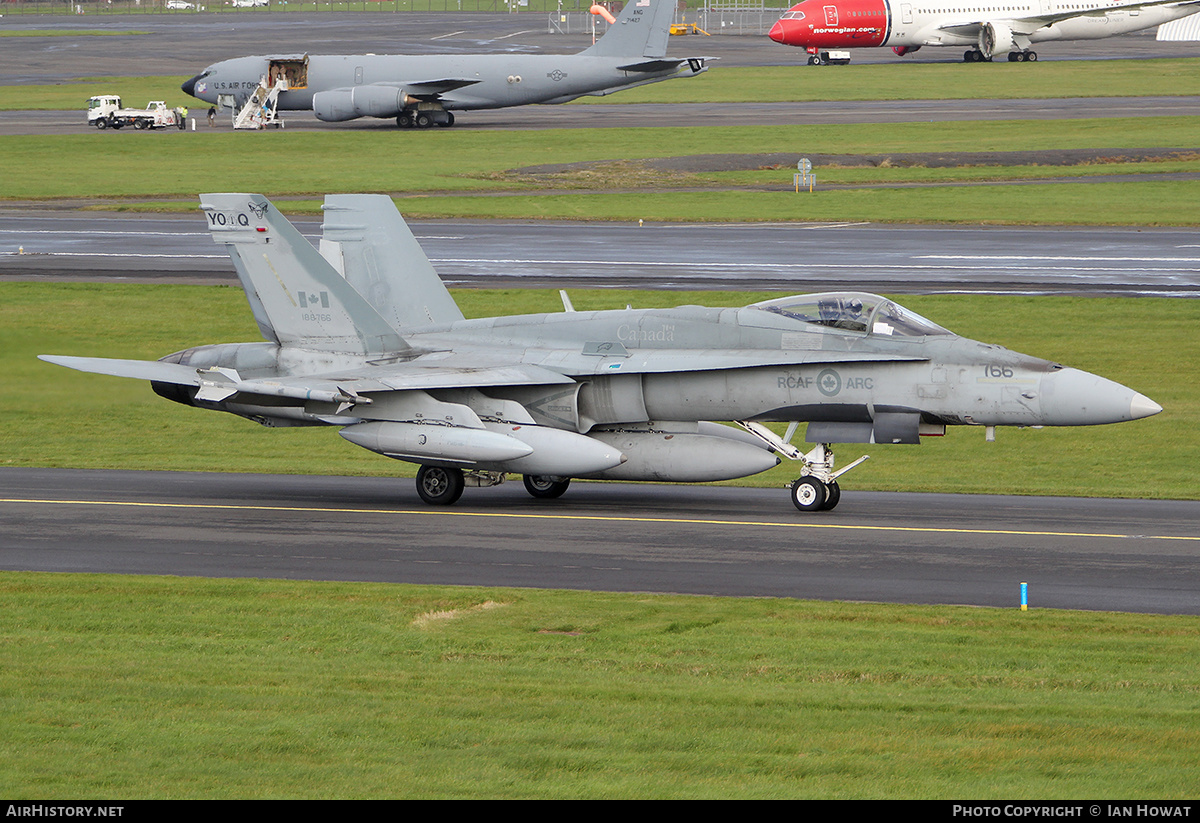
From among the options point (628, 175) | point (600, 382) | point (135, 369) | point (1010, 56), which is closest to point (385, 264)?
point (135, 369)

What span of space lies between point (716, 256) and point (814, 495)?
995 inches

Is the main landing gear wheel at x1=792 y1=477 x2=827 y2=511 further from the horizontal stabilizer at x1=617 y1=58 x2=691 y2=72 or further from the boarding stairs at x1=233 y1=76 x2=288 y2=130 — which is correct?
the boarding stairs at x1=233 y1=76 x2=288 y2=130

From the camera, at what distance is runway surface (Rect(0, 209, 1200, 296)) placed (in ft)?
134

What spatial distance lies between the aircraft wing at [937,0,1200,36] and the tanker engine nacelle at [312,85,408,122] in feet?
160

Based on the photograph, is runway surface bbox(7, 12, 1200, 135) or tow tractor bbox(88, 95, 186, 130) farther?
runway surface bbox(7, 12, 1200, 135)

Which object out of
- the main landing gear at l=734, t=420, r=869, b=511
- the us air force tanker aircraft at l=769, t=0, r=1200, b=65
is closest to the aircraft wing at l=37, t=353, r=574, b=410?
the main landing gear at l=734, t=420, r=869, b=511

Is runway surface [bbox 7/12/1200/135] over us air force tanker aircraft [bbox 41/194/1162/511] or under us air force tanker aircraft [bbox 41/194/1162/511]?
over

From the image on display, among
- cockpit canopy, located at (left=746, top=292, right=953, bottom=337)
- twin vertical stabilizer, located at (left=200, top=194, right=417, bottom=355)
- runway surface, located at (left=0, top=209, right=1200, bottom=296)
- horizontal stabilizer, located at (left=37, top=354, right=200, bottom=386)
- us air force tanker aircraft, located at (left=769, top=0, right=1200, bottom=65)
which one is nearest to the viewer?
cockpit canopy, located at (left=746, top=292, right=953, bottom=337)

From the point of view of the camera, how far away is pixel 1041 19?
106312 mm

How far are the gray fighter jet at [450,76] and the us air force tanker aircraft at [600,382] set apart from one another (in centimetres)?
5787
